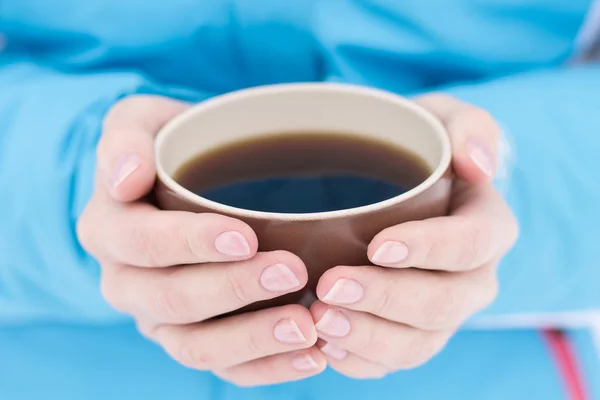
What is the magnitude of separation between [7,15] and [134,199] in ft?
1.38

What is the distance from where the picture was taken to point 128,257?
1.26 feet

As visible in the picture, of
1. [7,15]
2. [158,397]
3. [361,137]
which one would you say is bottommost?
[158,397]

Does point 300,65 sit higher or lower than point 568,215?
higher

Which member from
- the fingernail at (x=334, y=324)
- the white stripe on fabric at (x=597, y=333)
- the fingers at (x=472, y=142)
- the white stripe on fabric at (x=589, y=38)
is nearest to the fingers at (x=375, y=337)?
the fingernail at (x=334, y=324)

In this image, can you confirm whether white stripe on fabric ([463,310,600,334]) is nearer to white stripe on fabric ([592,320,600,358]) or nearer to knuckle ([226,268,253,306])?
white stripe on fabric ([592,320,600,358])

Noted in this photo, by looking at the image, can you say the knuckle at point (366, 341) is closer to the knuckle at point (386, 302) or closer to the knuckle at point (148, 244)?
the knuckle at point (386, 302)

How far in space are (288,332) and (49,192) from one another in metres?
0.30

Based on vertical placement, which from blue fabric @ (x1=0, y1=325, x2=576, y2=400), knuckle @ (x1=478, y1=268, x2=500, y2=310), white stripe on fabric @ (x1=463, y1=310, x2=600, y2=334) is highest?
white stripe on fabric @ (x1=463, y1=310, x2=600, y2=334)

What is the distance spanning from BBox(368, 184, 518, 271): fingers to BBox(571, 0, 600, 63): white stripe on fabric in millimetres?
329

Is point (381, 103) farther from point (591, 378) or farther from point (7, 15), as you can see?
point (7, 15)

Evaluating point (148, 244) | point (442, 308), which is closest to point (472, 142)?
point (442, 308)

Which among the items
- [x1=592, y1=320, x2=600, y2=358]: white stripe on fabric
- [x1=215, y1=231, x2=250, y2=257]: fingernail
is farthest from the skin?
[x1=592, y1=320, x2=600, y2=358]: white stripe on fabric

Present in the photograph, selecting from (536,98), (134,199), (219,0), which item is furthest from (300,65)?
(134,199)

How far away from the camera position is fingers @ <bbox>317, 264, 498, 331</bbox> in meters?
0.32
